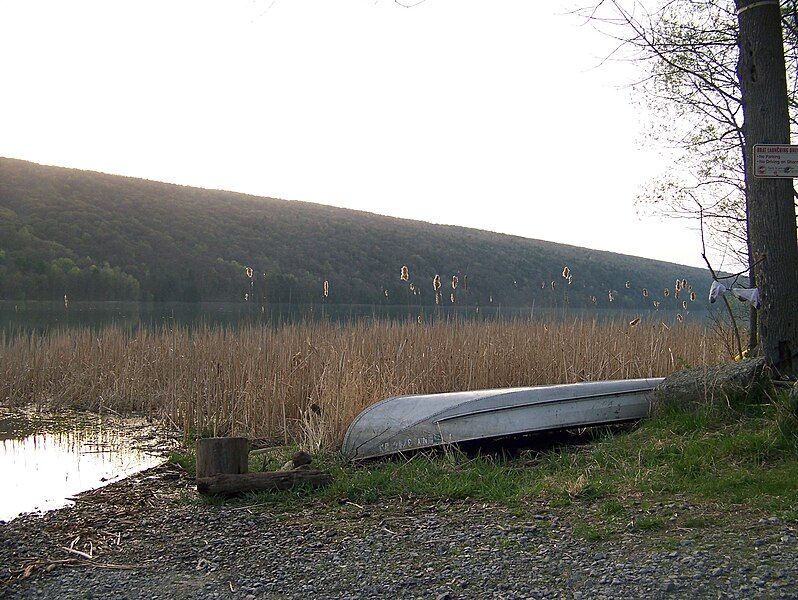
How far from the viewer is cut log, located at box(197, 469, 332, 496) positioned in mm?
5312

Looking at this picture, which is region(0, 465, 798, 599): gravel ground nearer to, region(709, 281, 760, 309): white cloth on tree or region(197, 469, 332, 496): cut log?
region(197, 469, 332, 496): cut log

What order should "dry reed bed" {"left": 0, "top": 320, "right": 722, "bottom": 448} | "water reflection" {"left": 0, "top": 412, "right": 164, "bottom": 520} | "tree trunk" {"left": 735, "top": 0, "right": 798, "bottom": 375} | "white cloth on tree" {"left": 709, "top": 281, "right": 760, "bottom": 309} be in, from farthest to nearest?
1. "dry reed bed" {"left": 0, "top": 320, "right": 722, "bottom": 448}
2. "water reflection" {"left": 0, "top": 412, "right": 164, "bottom": 520}
3. "white cloth on tree" {"left": 709, "top": 281, "right": 760, "bottom": 309}
4. "tree trunk" {"left": 735, "top": 0, "right": 798, "bottom": 375}

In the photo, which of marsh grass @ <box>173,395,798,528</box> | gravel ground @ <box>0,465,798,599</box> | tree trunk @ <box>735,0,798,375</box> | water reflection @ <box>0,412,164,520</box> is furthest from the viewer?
water reflection @ <box>0,412,164,520</box>

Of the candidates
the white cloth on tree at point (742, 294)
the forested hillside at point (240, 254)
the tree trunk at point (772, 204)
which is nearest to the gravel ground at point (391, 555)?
the tree trunk at point (772, 204)

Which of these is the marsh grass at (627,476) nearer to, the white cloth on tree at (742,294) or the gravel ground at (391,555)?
the gravel ground at (391,555)

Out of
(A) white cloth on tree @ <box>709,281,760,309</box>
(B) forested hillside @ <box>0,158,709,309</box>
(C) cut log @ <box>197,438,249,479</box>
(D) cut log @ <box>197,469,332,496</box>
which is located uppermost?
(B) forested hillside @ <box>0,158,709,309</box>

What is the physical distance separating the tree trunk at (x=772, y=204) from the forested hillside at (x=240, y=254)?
2609cm

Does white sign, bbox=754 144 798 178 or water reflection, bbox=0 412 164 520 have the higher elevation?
white sign, bbox=754 144 798 178

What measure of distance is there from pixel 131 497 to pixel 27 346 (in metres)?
8.38

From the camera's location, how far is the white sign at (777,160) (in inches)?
207

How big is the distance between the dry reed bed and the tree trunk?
10.3ft

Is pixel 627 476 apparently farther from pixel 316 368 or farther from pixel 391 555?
pixel 316 368

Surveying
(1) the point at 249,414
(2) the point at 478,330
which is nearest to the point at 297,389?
(1) the point at 249,414

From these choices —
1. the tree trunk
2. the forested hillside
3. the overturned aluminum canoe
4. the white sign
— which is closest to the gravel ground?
the overturned aluminum canoe
